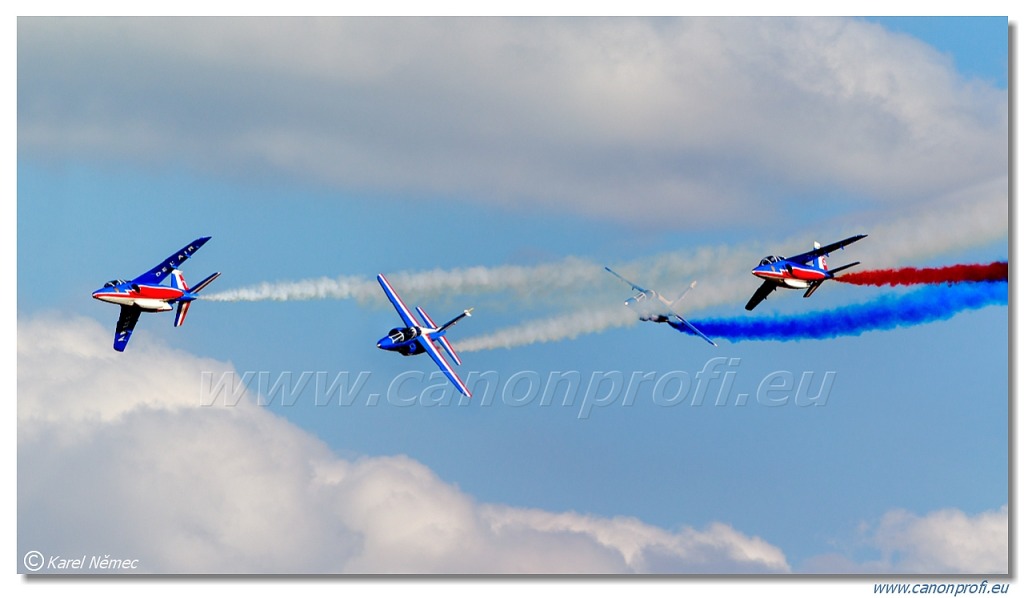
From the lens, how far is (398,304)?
4291 inches

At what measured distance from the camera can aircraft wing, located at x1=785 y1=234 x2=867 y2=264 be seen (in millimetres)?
103125

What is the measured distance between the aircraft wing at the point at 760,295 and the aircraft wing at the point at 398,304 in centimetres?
1822

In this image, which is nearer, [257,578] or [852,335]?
[257,578]

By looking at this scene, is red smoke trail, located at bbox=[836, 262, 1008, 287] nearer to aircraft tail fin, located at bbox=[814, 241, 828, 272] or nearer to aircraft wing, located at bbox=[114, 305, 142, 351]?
aircraft tail fin, located at bbox=[814, 241, 828, 272]

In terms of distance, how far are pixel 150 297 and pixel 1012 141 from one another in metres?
44.5

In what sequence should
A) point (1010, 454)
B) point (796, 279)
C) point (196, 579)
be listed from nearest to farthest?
point (1010, 454) < point (196, 579) < point (796, 279)

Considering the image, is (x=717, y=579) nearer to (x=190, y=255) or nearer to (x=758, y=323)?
(x=758, y=323)

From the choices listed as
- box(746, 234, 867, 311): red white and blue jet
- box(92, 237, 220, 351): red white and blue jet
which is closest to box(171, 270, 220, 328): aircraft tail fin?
box(92, 237, 220, 351): red white and blue jet

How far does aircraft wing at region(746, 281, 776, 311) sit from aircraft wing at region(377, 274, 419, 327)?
59.8ft

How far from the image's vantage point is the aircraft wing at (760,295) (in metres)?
108

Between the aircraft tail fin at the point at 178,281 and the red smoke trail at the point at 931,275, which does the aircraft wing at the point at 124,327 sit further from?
the red smoke trail at the point at 931,275

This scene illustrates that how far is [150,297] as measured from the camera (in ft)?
343

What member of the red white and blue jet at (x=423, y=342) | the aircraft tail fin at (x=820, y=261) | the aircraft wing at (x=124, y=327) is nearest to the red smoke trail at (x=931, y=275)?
the aircraft tail fin at (x=820, y=261)
